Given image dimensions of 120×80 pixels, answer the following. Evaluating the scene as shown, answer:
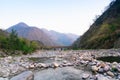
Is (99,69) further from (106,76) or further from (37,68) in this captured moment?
(37,68)

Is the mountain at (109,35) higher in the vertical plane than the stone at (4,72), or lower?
higher

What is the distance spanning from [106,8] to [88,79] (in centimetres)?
11636

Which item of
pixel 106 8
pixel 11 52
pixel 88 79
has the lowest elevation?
pixel 88 79

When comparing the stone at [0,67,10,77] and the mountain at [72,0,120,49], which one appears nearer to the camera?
the stone at [0,67,10,77]

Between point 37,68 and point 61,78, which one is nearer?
point 61,78

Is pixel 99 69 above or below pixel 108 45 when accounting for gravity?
below

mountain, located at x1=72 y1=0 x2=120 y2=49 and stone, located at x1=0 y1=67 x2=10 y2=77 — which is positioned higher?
mountain, located at x1=72 y1=0 x2=120 y2=49

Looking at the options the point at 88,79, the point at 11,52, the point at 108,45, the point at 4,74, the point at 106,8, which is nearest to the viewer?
the point at 88,79

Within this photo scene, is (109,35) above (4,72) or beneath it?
above

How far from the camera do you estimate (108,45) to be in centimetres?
6994

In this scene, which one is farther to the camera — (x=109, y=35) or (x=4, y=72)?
(x=109, y=35)

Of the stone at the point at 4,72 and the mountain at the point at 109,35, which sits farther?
the mountain at the point at 109,35

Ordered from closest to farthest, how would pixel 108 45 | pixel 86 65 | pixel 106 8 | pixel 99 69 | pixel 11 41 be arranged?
pixel 99 69 → pixel 86 65 → pixel 11 41 → pixel 108 45 → pixel 106 8

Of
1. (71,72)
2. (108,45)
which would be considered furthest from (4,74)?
(108,45)
